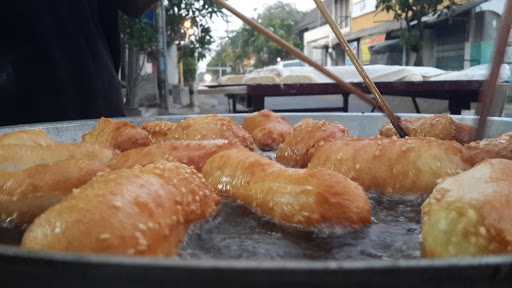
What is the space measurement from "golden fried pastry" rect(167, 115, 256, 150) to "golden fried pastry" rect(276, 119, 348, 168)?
22 centimetres

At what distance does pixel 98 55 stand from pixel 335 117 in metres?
1.69

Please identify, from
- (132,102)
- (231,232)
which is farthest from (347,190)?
(132,102)

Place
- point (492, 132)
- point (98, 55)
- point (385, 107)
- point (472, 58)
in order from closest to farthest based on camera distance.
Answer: point (385, 107)
point (492, 132)
point (98, 55)
point (472, 58)

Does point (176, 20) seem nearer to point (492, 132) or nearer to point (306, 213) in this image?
point (492, 132)

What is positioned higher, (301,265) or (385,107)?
(385,107)

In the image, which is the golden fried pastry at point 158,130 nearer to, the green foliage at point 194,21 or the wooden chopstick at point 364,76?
the wooden chopstick at point 364,76

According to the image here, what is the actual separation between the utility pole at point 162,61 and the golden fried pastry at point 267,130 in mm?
7840

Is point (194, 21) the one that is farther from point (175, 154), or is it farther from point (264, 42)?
point (264, 42)

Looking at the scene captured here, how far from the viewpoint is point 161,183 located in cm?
110

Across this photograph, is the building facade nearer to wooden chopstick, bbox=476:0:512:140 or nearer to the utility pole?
the utility pole

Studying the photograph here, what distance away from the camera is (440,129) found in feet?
6.41

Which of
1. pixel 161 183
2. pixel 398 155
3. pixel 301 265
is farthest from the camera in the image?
pixel 398 155

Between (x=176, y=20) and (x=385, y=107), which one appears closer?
(x=385, y=107)

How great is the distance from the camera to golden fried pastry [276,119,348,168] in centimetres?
182
